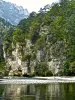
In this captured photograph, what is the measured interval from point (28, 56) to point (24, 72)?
23.5 ft

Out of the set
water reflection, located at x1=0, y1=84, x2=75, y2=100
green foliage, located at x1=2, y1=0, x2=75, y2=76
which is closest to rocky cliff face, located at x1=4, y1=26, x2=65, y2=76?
green foliage, located at x1=2, y1=0, x2=75, y2=76

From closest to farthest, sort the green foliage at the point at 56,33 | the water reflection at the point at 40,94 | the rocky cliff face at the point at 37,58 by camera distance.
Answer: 1. the water reflection at the point at 40,94
2. the green foliage at the point at 56,33
3. the rocky cliff face at the point at 37,58

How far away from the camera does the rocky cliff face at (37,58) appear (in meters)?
121

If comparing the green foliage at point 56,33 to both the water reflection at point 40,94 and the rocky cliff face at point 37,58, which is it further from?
the water reflection at point 40,94

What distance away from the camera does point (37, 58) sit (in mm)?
130250

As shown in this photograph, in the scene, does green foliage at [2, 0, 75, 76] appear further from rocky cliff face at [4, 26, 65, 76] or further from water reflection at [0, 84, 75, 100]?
water reflection at [0, 84, 75, 100]

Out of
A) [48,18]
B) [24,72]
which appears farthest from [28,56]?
[48,18]

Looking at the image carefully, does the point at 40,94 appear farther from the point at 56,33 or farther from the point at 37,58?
the point at 37,58

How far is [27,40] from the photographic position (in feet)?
465

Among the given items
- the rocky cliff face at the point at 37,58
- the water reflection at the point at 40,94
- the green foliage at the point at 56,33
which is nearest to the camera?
the water reflection at the point at 40,94

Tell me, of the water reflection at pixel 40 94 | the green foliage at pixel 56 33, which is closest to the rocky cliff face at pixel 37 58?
the green foliage at pixel 56 33

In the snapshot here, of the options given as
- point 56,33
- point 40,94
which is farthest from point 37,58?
point 40,94

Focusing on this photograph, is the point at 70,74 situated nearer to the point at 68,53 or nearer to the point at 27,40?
the point at 68,53

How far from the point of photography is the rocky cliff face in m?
121
